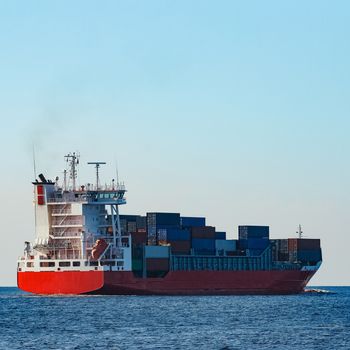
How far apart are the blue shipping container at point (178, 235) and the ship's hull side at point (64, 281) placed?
10723 millimetres

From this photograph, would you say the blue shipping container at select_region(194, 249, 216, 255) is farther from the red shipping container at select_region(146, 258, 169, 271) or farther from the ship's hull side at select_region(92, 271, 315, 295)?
the red shipping container at select_region(146, 258, 169, 271)

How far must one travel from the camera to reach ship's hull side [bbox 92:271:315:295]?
119 meters

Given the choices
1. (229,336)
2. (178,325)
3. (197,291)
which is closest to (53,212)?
(197,291)

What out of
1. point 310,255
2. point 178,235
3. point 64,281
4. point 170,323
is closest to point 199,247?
point 178,235

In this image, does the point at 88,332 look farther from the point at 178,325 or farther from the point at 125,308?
the point at 125,308

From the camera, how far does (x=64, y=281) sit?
118 metres

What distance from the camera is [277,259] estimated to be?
452ft

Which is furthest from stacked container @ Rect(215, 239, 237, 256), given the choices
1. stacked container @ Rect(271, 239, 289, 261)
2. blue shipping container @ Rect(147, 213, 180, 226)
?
blue shipping container @ Rect(147, 213, 180, 226)

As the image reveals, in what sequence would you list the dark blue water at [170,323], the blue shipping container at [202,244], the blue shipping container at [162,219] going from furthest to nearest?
the blue shipping container at [202,244] → the blue shipping container at [162,219] → the dark blue water at [170,323]

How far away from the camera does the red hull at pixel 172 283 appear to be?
117562mm

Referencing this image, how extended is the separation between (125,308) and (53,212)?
22.6 m

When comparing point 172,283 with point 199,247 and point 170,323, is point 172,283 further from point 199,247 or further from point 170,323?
point 170,323

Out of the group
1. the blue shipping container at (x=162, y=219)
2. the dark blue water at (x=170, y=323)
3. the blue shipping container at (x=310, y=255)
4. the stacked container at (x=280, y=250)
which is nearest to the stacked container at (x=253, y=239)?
the stacked container at (x=280, y=250)

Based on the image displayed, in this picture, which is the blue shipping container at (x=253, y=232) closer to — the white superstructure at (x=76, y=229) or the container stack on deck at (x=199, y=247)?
the container stack on deck at (x=199, y=247)
